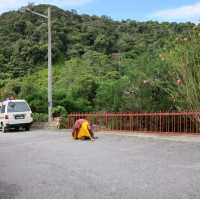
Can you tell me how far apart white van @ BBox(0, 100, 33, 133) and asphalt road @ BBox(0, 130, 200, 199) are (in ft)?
36.8

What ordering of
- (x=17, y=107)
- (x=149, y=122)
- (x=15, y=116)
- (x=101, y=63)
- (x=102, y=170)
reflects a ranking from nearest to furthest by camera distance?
(x=102, y=170), (x=149, y=122), (x=15, y=116), (x=17, y=107), (x=101, y=63)

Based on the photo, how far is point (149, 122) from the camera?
2517 centimetres

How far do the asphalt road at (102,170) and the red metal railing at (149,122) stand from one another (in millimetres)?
1641

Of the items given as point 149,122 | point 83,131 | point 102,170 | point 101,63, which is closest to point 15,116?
point 83,131

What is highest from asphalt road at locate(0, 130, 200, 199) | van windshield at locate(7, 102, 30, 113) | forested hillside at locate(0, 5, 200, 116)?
forested hillside at locate(0, 5, 200, 116)

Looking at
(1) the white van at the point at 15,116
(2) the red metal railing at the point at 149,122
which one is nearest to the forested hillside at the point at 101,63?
(2) the red metal railing at the point at 149,122

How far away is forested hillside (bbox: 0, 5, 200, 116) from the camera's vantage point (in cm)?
2552

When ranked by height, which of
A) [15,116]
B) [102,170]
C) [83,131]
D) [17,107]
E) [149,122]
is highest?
[17,107]

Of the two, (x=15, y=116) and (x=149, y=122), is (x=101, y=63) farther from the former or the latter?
(x=149, y=122)

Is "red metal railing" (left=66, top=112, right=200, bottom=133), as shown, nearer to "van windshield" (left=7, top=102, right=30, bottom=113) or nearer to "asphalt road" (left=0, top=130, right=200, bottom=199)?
"asphalt road" (left=0, top=130, right=200, bottom=199)

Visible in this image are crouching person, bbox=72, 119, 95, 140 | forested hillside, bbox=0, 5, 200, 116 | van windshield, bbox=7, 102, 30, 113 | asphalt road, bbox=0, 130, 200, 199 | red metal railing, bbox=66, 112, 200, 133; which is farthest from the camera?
van windshield, bbox=7, 102, 30, 113

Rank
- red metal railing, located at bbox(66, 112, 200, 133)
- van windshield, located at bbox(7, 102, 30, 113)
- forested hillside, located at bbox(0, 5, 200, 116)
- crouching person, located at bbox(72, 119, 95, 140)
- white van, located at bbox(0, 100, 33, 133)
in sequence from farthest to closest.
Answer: van windshield, located at bbox(7, 102, 30, 113)
white van, located at bbox(0, 100, 33, 133)
forested hillside, located at bbox(0, 5, 200, 116)
crouching person, located at bbox(72, 119, 95, 140)
red metal railing, located at bbox(66, 112, 200, 133)

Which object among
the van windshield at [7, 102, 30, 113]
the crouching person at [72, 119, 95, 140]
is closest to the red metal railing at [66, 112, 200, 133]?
the crouching person at [72, 119, 95, 140]

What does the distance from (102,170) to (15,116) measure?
19972mm
